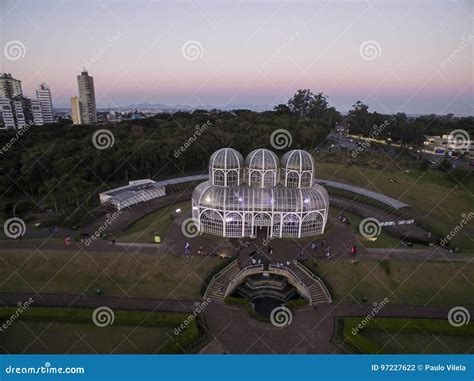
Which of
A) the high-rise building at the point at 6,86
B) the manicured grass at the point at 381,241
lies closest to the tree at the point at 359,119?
the manicured grass at the point at 381,241

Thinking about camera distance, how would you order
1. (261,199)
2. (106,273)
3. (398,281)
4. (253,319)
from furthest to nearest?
(261,199)
(106,273)
(398,281)
(253,319)

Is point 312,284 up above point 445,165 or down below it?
below

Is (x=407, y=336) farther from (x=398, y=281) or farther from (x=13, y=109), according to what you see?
(x=13, y=109)

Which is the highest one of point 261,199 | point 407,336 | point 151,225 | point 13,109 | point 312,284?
point 13,109

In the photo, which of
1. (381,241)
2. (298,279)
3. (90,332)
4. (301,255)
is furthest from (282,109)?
(90,332)

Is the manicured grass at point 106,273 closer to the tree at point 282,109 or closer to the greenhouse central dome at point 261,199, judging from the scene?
the greenhouse central dome at point 261,199

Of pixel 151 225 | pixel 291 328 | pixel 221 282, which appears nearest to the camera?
pixel 291 328
